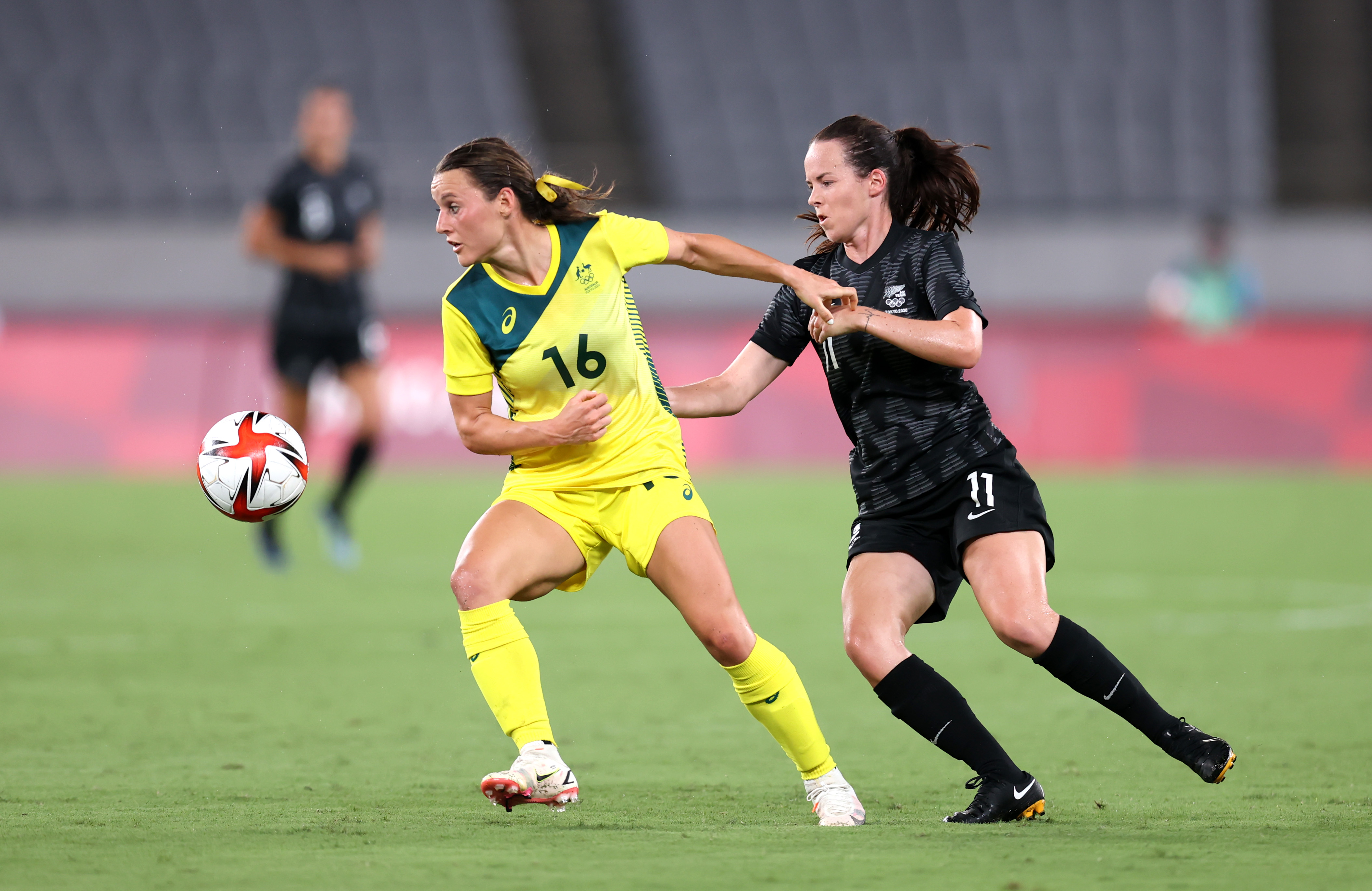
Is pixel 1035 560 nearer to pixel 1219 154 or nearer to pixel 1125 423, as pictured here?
pixel 1125 423

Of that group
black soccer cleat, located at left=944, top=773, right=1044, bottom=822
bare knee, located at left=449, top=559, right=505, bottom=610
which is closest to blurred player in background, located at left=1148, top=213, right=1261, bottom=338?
black soccer cleat, located at left=944, top=773, right=1044, bottom=822

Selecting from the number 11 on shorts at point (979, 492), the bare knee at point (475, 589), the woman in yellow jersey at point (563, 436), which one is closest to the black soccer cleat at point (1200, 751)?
the number 11 on shorts at point (979, 492)

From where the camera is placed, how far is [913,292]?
4605 mm

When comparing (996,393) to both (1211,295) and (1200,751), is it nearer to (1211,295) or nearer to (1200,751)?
(1211,295)

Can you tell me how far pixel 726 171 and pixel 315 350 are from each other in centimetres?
1206

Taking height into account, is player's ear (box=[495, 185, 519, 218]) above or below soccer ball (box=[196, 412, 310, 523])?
above

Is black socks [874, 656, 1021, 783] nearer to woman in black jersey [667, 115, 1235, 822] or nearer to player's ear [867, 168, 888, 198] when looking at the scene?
woman in black jersey [667, 115, 1235, 822]

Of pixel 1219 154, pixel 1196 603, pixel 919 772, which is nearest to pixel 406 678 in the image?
pixel 919 772

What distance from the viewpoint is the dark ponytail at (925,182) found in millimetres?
4789

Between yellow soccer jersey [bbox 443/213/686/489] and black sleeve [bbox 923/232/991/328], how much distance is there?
0.74m

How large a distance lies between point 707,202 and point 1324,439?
8291 millimetres

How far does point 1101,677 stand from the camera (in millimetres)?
4395

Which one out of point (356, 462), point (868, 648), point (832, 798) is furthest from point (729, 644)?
point (356, 462)

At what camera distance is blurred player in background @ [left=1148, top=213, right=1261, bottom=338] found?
17.9 meters
